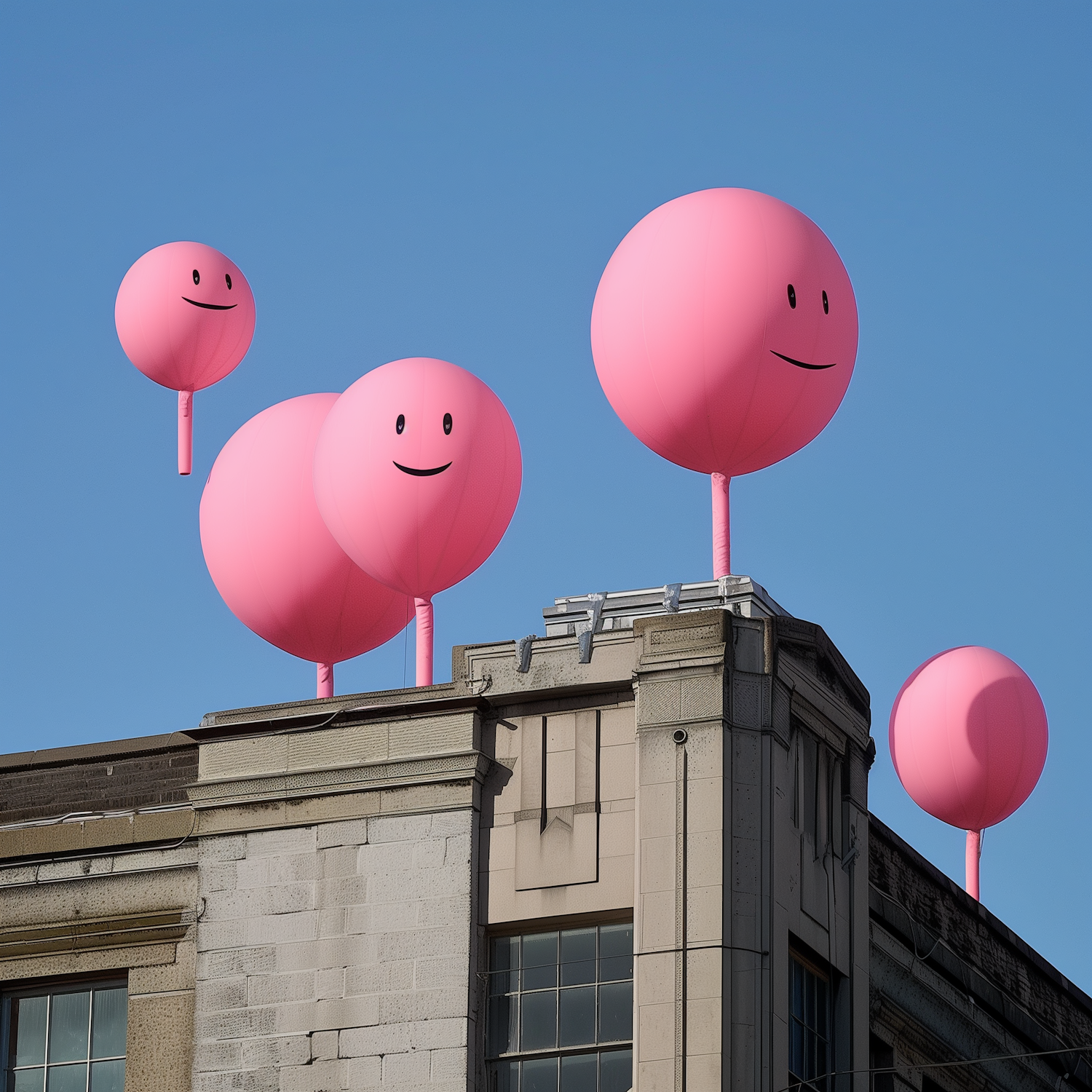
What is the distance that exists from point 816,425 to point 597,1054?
6.30 meters

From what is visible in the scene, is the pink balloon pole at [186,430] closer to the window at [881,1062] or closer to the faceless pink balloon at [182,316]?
the faceless pink balloon at [182,316]

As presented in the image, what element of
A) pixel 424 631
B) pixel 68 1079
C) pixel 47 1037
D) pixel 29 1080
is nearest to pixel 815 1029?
pixel 424 631

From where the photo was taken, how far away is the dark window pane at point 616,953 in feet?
60.0

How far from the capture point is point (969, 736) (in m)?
24.6

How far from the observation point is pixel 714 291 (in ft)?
66.6

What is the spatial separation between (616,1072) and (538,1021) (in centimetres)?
79

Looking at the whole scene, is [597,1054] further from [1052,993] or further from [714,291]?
[1052,993]

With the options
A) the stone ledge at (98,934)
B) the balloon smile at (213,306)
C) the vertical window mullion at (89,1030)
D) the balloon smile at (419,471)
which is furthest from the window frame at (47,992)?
the balloon smile at (213,306)

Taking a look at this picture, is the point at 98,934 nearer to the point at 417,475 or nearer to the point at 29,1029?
the point at 29,1029

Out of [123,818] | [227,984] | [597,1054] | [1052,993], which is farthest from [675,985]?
[1052,993]

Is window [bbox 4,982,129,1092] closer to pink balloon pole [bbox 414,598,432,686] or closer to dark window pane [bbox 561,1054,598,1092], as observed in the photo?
dark window pane [bbox 561,1054,598,1092]

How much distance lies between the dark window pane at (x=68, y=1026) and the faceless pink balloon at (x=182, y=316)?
26.4 feet

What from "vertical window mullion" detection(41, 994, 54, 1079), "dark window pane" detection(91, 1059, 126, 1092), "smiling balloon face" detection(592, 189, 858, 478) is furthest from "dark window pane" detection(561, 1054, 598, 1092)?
"smiling balloon face" detection(592, 189, 858, 478)

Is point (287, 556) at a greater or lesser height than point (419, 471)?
lesser
